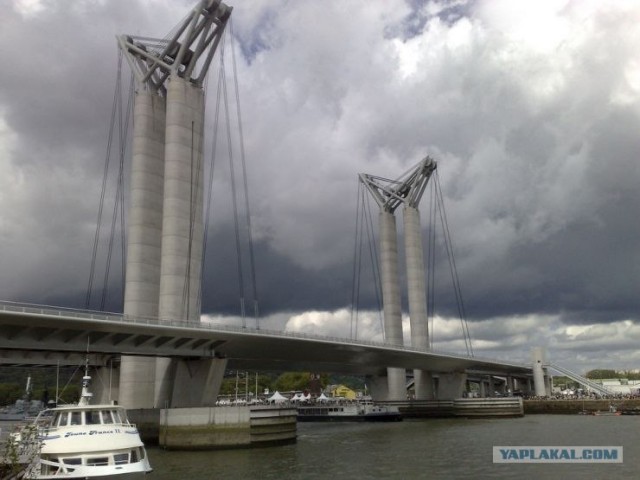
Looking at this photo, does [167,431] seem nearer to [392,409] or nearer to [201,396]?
[201,396]

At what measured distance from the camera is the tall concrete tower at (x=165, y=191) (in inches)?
2960

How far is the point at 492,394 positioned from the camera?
164 m

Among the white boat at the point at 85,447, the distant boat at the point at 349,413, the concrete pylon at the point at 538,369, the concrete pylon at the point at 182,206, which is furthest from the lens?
the concrete pylon at the point at 538,369

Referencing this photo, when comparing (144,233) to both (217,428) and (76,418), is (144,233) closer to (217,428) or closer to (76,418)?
(217,428)

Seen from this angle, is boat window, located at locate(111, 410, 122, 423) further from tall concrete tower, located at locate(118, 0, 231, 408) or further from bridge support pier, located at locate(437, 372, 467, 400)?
bridge support pier, located at locate(437, 372, 467, 400)

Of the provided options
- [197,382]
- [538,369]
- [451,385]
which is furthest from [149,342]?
[538,369]

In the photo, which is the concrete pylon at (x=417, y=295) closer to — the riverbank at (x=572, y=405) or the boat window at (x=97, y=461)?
the riverbank at (x=572, y=405)

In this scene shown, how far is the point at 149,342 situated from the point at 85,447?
3425 centimetres

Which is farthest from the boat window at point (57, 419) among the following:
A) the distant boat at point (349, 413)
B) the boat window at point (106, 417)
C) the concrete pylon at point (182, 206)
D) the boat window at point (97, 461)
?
the distant boat at point (349, 413)

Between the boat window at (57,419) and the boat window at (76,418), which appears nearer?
the boat window at (76,418)

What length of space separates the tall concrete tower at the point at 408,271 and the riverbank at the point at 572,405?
1995 cm

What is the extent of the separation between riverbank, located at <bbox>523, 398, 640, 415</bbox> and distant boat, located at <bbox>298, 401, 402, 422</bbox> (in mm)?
27254

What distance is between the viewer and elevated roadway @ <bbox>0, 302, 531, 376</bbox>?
5306cm

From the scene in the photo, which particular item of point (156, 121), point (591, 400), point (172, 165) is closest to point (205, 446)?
point (172, 165)
